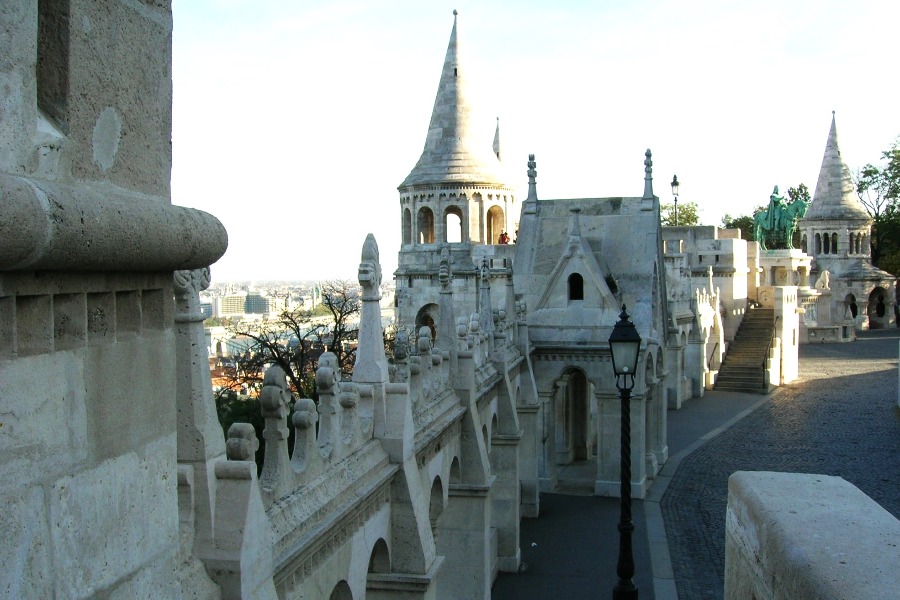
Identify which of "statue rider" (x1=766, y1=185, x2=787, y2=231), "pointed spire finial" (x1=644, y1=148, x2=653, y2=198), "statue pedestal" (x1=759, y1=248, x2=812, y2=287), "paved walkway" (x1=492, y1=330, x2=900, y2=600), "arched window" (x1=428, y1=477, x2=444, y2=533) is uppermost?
"statue rider" (x1=766, y1=185, x2=787, y2=231)

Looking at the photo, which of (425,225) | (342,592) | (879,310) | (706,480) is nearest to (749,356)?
(425,225)

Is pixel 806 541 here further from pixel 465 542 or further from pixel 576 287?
pixel 576 287

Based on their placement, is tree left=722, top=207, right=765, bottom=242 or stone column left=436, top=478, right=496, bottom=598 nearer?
stone column left=436, top=478, right=496, bottom=598

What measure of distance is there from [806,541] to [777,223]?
58297mm

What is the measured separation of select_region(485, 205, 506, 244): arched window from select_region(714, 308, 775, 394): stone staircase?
1167 cm

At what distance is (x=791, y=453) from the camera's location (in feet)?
81.7

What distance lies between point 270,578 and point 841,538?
273cm

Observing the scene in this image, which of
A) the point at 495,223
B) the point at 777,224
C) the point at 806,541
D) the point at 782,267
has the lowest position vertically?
the point at 806,541

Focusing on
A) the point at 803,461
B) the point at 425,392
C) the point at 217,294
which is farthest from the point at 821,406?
the point at 217,294

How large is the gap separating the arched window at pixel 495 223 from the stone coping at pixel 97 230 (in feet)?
135

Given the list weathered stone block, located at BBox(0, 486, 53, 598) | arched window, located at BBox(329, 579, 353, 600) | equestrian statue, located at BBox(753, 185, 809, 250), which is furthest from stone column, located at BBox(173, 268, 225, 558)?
equestrian statue, located at BBox(753, 185, 809, 250)

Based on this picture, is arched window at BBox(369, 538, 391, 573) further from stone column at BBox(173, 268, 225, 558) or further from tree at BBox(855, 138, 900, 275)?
tree at BBox(855, 138, 900, 275)

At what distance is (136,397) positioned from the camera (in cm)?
317

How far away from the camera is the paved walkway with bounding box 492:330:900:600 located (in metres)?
15.9
